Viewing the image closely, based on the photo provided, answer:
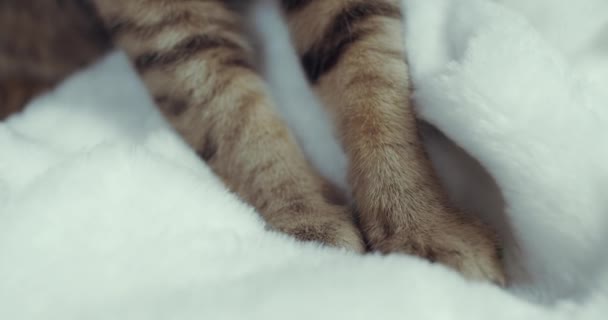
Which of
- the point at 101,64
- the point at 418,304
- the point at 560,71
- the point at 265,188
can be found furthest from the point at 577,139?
the point at 101,64

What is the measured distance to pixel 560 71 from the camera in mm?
507

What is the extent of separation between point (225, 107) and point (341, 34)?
16 cm

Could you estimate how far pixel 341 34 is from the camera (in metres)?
0.69

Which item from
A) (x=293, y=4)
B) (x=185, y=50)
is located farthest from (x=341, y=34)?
(x=185, y=50)

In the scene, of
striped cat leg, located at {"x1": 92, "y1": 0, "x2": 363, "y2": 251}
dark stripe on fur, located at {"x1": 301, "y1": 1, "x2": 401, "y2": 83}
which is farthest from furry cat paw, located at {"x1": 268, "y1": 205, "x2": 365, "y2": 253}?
dark stripe on fur, located at {"x1": 301, "y1": 1, "x2": 401, "y2": 83}

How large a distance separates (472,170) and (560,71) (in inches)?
4.8

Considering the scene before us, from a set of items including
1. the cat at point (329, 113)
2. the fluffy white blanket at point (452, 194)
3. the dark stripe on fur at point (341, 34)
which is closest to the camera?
the fluffy white blanket at point (452, 194)

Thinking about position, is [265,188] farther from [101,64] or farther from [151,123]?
[101,64]

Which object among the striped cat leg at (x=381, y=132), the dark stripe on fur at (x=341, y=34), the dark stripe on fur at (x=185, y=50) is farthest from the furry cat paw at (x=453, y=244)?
the dark stripe on fur at (x=185, y=50)

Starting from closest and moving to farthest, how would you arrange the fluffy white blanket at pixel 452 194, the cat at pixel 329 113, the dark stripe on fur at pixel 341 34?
1. the fluffy white blanket at pixel 452 194
2. the cat at pixel 329 113
3. the dark stripe on fur at pixel 341 34

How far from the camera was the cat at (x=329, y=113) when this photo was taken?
0.55 m

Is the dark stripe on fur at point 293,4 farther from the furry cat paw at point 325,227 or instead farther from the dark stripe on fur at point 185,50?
the furry cat paw at point 325,227

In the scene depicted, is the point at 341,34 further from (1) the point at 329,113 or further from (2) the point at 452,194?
(2) the point at 452,194

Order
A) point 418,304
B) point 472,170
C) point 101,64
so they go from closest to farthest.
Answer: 1. point 418,304
2. point 472,170
3. point 101,64
